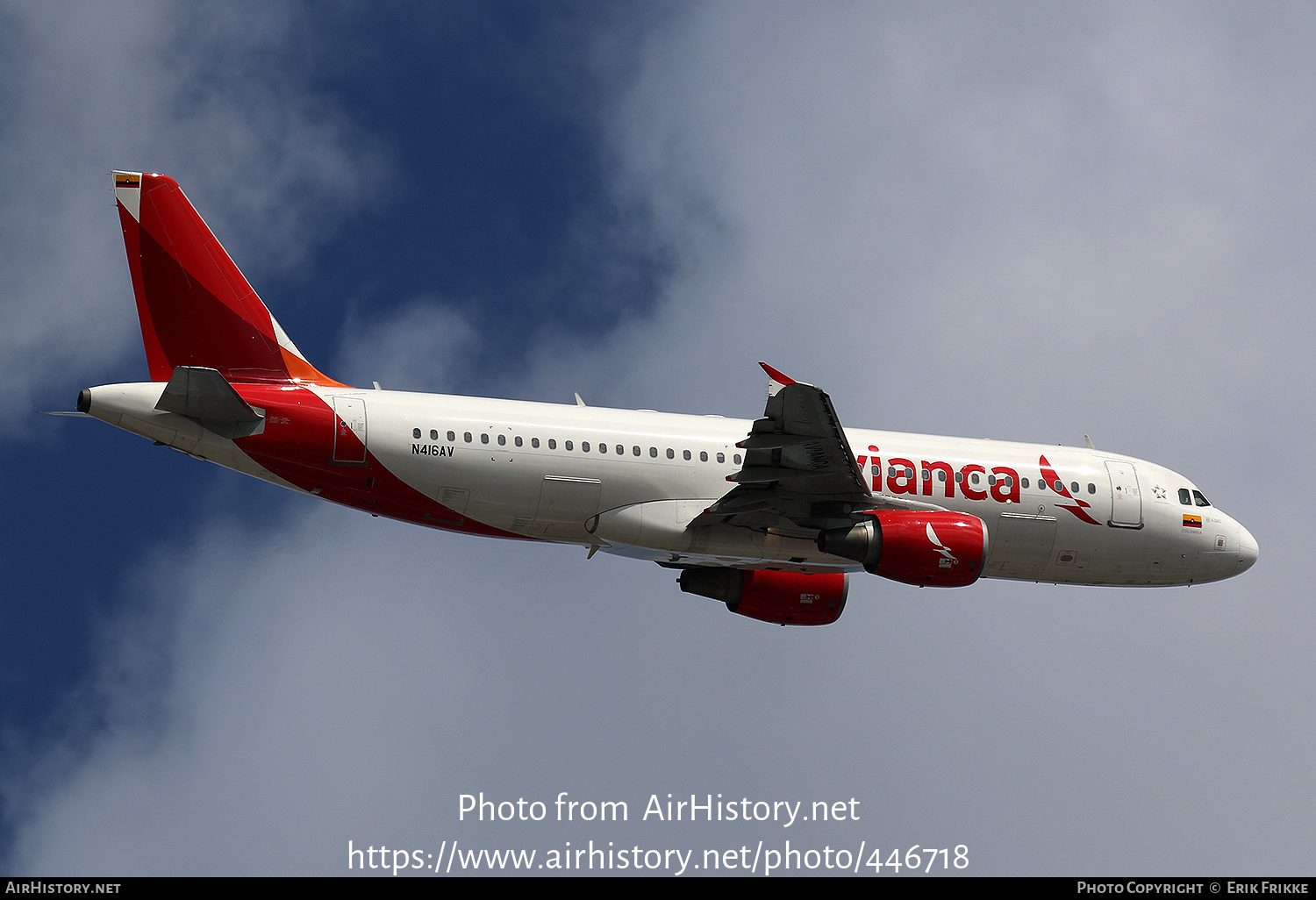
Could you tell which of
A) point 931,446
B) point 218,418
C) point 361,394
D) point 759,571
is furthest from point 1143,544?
point 218,418

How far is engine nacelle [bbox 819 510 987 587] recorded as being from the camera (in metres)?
29.2

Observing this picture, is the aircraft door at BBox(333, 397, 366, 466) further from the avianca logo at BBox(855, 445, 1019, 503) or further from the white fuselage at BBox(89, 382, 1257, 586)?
the avianca logo at BBox(855, 445, 1019, 503)

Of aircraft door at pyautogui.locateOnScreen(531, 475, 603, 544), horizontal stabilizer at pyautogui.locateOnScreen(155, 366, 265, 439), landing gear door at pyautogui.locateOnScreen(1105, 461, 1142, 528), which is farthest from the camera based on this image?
landing gear door at pyautogui.locateOnScreen(1105, 461, 1142, 528)

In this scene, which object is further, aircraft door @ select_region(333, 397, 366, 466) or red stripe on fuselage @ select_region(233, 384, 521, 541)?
aircraft door @ select_region(333, 397, 366, 466)

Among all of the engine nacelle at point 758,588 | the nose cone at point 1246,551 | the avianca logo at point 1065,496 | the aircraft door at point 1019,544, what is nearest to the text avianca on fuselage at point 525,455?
the aircraft door at point 1019,544

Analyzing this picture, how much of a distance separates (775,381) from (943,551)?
5030 millimetres

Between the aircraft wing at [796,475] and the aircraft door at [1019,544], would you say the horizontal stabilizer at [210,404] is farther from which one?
the aircraft door at [1019,544]

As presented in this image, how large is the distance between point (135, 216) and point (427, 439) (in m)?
7.67

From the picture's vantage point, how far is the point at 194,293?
2914 centimetres

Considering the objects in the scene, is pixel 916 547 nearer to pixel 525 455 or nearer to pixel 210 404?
pixel 525 455

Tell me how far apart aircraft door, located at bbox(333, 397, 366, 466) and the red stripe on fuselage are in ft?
0.22

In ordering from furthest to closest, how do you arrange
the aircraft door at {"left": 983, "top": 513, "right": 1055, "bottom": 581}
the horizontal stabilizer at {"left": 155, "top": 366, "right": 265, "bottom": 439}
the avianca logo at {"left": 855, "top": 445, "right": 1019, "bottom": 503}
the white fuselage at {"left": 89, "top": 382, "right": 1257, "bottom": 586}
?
the aircraft door at {"left": 983, "top": 513, "right": 1055, "bottom": 581}
the avianca logo at {"left": 855, "top": 445, "right": 1019, "bottom": 503}
the white fuselage at {"left": 89, "top": 382, "right": 1257, "bottom": 586}
the horizontal stabilizer at {"left": 155, "top": 366, "right": 265, "bottom": 439}

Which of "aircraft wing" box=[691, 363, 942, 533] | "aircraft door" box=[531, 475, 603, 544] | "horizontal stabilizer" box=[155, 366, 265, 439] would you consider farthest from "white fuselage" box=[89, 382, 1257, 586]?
"aircraft wing" box=[691, 363, 942, 533]
